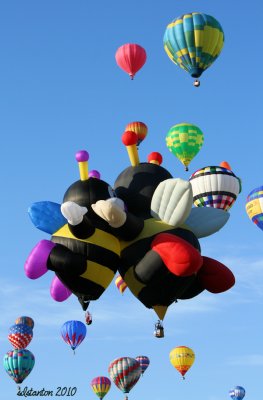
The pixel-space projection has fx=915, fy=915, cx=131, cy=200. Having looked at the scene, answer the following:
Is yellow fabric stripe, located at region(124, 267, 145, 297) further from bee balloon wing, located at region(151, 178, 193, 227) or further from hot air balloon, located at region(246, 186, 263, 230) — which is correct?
hot air balloon, located at region(246, 186, 263, 230)

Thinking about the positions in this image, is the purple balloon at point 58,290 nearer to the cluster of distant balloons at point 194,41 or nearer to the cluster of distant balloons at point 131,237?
the cluster of distant balloons at point 131,237

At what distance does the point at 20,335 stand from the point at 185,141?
1348 centimetres

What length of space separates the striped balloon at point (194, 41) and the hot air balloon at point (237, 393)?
2197 centimetres

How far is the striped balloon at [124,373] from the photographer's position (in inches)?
1281

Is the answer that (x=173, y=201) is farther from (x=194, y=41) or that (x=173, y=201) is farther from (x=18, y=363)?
(x=18, y=363)

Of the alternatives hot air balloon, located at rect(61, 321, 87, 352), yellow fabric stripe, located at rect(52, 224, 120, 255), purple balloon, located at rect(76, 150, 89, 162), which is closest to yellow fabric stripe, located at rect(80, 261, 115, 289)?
yellow fabric stripe, located at rect(52, 224, 120, 255)

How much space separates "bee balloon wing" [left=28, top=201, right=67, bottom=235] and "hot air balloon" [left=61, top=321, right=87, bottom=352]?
15738mm

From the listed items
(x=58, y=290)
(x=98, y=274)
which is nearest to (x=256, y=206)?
(x=58, y=290)

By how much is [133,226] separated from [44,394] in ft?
39.4

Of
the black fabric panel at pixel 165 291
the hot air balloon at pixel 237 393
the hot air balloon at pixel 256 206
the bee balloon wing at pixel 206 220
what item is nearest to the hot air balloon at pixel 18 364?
the hot air balloon at pixel 256 206

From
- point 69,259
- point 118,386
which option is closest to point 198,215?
point 69,259

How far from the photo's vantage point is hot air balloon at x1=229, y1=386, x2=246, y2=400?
1674 inches

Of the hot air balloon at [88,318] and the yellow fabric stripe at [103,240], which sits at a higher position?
the yellow fabric stripe at [103,240]

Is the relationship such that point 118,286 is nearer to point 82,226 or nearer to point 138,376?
point 82,226
